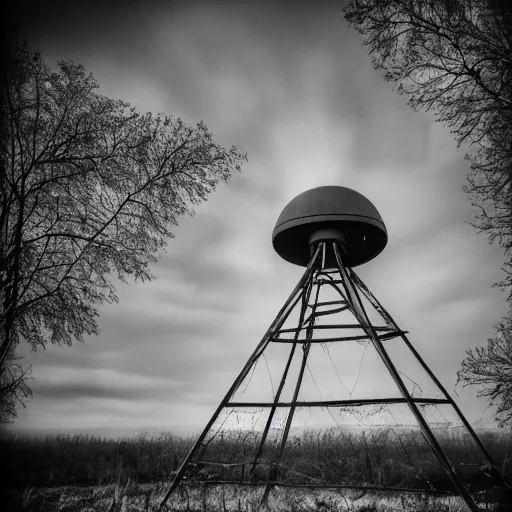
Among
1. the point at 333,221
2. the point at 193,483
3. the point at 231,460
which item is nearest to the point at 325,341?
the point at 333,221

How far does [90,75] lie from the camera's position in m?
8.94

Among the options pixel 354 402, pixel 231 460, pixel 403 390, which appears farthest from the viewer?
pixel 231 460

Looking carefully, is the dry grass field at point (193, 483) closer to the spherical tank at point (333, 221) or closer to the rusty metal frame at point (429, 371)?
the rusty metal frame at point (429, 371)

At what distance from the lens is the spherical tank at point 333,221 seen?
5.80 metres

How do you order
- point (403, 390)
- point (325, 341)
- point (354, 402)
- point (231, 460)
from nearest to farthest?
point (403, 390) → point (354, 402) → point (325, 341) → point (231, 460)

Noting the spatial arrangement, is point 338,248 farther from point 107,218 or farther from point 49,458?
point 49,458

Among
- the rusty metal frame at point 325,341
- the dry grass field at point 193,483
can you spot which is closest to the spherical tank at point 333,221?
the rusty metal frame at point 325,341

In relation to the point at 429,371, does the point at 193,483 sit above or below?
below

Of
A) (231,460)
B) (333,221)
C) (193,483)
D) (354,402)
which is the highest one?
(333,221)

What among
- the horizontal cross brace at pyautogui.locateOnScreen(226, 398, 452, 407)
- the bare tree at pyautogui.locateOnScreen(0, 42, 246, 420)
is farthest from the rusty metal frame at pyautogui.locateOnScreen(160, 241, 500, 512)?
the bare tree at pyautogui.locateOnScreen(0, 42, 246, 420)

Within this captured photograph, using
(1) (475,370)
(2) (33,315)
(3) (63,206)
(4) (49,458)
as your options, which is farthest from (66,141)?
(1) (475,370)

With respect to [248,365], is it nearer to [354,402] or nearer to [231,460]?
[354,402]

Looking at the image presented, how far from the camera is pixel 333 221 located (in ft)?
19.0

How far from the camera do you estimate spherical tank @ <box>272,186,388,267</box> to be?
5.80m
